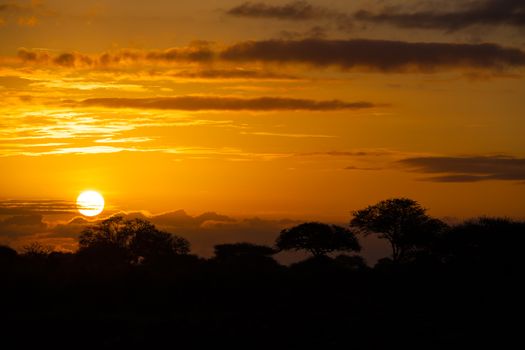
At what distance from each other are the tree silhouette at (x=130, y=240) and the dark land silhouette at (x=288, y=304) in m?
17.9

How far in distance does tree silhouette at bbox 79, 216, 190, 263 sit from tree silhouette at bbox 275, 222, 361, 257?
1584 cm

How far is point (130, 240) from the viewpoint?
118m

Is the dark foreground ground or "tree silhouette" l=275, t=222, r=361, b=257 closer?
the dark foreground ground

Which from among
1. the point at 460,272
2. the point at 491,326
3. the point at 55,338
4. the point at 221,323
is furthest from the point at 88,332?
the point at 460,272

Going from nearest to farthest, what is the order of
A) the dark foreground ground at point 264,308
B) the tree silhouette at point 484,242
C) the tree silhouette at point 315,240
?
1. the dark foreground ground at point 264,308
2. the tree silhouette at point 484,242
3. the tree silhouette at point 315,240

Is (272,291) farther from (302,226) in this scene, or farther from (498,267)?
(302,226)

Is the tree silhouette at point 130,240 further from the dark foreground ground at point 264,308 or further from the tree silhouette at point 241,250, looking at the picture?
the dark foreground ground at point 264,308

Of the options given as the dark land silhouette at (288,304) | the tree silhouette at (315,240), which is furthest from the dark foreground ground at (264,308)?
the tree silhouette at (315,240)

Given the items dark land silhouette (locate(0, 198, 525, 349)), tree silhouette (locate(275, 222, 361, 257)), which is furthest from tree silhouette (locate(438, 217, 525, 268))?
tree silhouette (locate(275, 222, 361, 257))

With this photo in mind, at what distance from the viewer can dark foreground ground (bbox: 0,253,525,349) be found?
143 ft

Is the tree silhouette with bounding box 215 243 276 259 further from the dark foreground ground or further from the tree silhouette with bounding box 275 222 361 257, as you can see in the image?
the dark foreground ground

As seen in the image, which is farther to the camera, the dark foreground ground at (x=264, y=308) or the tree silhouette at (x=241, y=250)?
the tree silhouette at (x=241, y=250)

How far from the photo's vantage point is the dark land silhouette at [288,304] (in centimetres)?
4394

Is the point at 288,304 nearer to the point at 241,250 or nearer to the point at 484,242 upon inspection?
the point at 484,242
